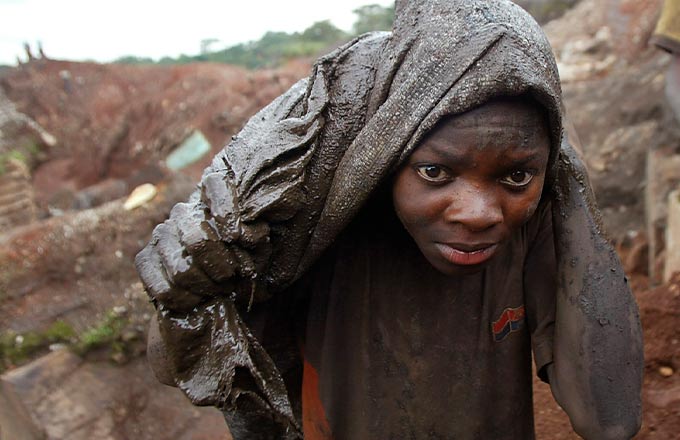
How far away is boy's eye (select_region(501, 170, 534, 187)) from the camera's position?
1.01m

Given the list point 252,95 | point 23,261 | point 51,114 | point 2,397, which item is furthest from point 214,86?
point 2,397

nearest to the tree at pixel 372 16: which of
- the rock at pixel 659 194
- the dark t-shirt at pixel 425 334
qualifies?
the rock at pixel 659 194

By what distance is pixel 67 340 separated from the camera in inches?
148

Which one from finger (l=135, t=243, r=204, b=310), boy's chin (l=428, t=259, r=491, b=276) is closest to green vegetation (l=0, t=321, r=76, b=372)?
finger (l=135, t=243, r=204, b=310)

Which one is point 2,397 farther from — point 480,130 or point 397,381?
point 480,130

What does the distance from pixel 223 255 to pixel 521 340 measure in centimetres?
72

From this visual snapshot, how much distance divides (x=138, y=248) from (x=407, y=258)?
3.63m

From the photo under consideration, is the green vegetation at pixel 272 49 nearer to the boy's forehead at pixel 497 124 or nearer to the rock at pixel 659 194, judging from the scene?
the rock at pixel 659 194

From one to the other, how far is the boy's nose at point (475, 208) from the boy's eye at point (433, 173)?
0.04 m

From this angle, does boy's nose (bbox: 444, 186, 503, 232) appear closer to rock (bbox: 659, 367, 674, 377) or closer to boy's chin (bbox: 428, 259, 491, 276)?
boy's chin (bbox: 428, 259, 491, 276)

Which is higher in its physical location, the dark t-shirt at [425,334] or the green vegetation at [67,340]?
the dark t-shirt at [425,334]

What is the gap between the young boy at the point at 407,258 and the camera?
994 mm

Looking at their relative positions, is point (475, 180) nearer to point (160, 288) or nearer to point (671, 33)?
point (160, 288)

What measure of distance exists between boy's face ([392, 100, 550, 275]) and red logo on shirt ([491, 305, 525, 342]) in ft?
0.98
